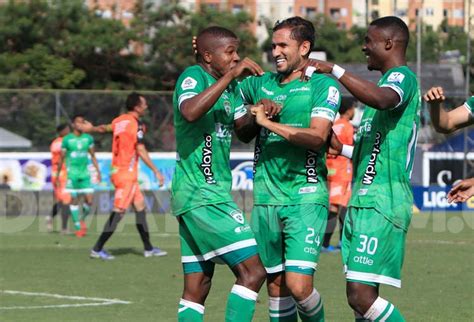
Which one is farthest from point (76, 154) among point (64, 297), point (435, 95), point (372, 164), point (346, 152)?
point (435, 95)

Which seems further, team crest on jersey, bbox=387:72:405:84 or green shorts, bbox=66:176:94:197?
green shorts, bbox=66:176:94:197

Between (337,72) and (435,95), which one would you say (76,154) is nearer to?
(337,72)

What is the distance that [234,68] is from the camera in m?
7.62

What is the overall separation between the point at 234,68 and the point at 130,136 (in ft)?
31.2

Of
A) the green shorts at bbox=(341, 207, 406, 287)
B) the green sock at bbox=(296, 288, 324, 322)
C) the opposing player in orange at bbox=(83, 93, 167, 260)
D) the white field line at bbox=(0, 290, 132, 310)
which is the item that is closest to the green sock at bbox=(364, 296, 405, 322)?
the green shorts at bbox=(341, 207, 406, 287)

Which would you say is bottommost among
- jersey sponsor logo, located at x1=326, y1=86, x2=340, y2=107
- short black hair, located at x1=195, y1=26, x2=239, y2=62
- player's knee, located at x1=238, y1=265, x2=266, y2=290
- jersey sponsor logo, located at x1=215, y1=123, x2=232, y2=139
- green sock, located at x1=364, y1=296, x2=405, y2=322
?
green sock, located at x1=364, y1=296, x2=405, y2=322

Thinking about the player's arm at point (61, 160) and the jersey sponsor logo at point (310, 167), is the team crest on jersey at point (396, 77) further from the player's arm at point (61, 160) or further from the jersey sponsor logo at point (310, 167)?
the player's arm at point (61, 160)

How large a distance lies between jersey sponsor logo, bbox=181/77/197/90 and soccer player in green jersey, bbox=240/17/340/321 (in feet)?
1.69

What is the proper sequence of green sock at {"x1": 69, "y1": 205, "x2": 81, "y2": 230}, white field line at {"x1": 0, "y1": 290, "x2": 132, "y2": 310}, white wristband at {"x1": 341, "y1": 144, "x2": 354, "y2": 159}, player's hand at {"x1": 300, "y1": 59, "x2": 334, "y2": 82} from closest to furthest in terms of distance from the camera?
player's hand at {"x1": 300, "y1": 59, "x2": 334, "y2": 82} < white wristband at {"x1": 341, "y1": 144, "x2": 354, "y2": 159} < white field line at {"x1": 0, "y1": 290, "x2": 132, "y2": 310} < green sock at {"x1": 69, "y1": 205, "x2": 81, "y2": 230}

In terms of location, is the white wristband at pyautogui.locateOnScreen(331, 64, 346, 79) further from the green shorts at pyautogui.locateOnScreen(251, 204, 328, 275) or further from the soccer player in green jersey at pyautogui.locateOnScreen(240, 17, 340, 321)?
the green shorts at pyautogui.locateOnScreen(251, 204, 328, 275)

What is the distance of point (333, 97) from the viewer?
26.3 ft

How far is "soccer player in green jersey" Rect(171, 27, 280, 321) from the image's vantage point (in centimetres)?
771

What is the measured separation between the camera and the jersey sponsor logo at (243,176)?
27.7m

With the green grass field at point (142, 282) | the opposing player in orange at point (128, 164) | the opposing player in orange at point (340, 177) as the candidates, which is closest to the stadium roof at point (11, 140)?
the green grass field at point (142, 282)
